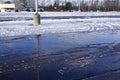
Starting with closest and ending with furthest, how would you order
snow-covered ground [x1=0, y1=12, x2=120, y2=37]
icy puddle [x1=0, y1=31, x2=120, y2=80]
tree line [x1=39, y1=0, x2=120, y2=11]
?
1. icy puddle [x1=0, y1=31, x2=120, y2=80]
2. snow-covered ground [x1=0, y1=12, x2=120, y2=37]
3. tree line [x1=39, y1=0, x2=120, y2=11]

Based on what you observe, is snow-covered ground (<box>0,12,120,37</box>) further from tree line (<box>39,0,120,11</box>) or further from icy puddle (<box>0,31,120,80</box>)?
tree line (<box>39,0,120,11</box>)

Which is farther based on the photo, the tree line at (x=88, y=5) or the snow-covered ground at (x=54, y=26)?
the tree line at (x=88, y=5)

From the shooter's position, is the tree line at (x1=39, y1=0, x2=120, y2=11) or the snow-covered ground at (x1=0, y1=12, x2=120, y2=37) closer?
the snow-covered ground at (x1=0, y1=12, x2=120, y2=37)

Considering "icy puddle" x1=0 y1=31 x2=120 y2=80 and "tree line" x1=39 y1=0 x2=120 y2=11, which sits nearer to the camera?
"icy puddle" x1=0 y1=31 x2=120 y2=80

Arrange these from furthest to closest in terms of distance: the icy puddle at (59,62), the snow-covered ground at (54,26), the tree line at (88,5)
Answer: the tree line at (88,5) < the snow-covered ground at (54,26) < the icy puddle at (59,62)

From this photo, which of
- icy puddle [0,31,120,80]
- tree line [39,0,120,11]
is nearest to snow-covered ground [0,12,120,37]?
icy puddle [0,31,120,80]

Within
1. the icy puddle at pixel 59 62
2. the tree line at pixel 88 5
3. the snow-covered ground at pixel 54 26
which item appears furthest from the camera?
the tree line at pixel 88 5

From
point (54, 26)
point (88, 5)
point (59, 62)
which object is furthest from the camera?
point (88, 5)

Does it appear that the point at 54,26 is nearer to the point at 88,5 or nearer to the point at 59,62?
the point at 59,62

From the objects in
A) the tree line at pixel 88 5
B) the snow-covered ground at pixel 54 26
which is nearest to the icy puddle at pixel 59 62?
the snow-covered ground at pixel 54 26

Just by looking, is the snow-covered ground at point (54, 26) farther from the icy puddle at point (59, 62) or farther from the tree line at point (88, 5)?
the tree line at point (88, 5)

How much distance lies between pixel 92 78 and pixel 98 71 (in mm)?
1075

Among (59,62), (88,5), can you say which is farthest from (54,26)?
(88,5)

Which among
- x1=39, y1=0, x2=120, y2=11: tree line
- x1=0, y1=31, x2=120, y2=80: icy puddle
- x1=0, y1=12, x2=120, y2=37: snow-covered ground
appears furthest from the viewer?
x1=39, y1=0, x2=120, y2=11: tree line
